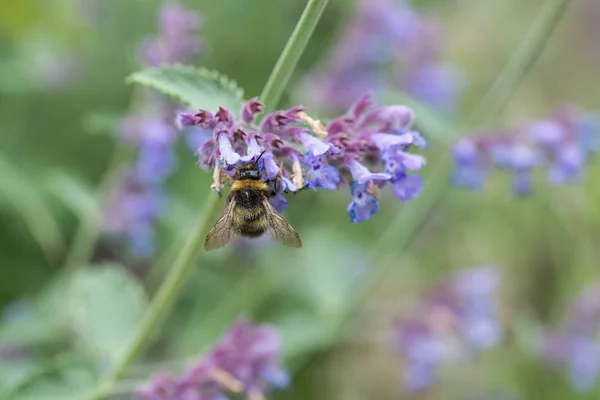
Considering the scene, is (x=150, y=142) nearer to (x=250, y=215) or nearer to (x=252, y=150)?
(x=250, y=215)

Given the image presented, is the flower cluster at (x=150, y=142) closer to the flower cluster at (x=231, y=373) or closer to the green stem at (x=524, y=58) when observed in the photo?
the flower cluster at (x=231, y=373)

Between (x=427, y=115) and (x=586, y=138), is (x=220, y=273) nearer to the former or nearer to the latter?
(x=427, y=115)

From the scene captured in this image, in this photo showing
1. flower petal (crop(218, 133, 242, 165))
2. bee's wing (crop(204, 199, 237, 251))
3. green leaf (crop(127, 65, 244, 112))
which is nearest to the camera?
flower petal (crop(218, 133, 242, 165))

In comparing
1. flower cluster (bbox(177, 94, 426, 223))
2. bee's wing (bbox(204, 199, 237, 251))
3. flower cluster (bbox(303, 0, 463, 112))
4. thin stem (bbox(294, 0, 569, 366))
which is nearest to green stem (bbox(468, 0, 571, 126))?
thin stem (bbox(294, 0, 569, 366))

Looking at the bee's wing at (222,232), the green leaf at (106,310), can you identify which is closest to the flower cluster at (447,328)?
the green leaf at (106,310)

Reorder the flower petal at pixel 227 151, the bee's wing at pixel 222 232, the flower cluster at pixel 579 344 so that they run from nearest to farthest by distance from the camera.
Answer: the flower petal at pixel 227 151 → the bee's wing at pixel 222 232 → the flower cluster at pixel 579 344

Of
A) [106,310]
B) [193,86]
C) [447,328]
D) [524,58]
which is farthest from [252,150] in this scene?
[447,328]

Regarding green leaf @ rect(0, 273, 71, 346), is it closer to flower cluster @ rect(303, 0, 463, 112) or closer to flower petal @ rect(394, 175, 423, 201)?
flower cluster @ rect(303, 0, 463, 112)
